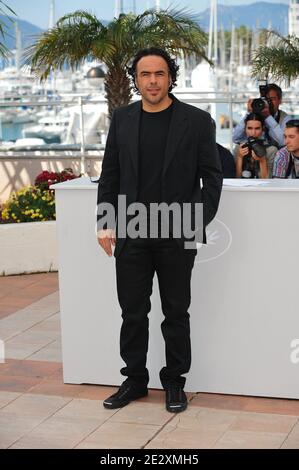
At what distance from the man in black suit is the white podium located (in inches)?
8.0

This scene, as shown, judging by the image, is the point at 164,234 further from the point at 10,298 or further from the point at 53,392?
the point at 10,298

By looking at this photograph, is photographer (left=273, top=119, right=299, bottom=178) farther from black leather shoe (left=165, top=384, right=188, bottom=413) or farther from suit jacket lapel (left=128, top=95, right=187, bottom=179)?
black leather shoe (left=165, top=384, right=188, bottom=413)

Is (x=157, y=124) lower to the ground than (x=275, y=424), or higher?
higher

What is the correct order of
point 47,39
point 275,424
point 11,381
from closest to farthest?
point 275,424
point 11,381
point 47,39

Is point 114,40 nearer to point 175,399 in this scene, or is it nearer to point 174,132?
point 174,132

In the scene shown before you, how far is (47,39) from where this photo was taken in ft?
33.1

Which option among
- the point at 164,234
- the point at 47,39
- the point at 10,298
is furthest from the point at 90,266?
the point at 47,39

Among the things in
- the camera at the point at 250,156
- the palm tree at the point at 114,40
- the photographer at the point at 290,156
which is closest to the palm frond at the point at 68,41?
the palm tree at the point at 114,40

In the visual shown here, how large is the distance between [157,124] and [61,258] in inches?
40.7

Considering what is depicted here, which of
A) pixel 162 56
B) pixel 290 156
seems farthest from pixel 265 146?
pixel 162 56

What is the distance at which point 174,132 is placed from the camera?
4863mm

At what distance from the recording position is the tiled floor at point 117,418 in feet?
15.0

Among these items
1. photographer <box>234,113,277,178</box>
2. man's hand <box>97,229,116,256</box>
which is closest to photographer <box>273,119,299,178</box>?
photographer <box>234,113,277,178</box>
